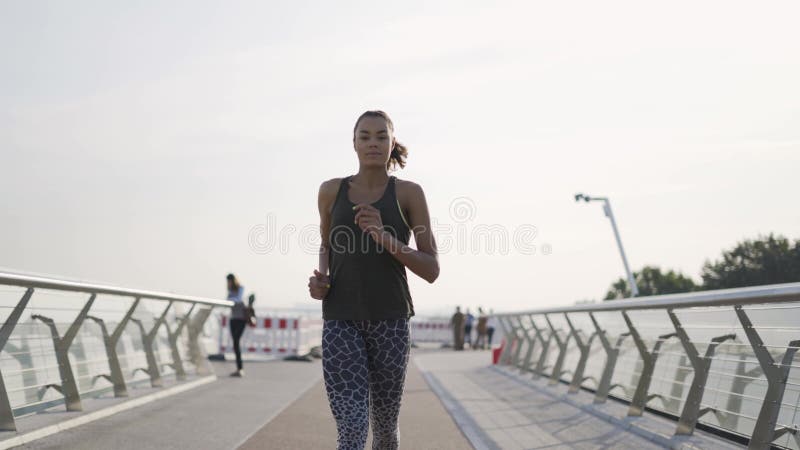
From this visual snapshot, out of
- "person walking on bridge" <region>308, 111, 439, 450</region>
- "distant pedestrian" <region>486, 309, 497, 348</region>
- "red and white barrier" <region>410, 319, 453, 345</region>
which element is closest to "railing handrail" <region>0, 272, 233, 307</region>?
"person walking on bridge" <region>308, 111, 439, 450</region>

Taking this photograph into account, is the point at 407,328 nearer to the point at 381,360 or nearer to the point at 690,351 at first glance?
the point at 381,360

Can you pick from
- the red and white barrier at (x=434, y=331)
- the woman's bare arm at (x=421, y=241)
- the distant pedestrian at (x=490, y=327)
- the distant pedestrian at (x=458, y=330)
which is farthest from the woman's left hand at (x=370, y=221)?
the red and white barrier at (x=434, y=331)

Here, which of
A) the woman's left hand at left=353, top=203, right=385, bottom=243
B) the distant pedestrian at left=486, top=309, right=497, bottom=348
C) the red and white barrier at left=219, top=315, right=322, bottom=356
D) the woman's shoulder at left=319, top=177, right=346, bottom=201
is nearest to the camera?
the woman's left hand at left=353, top=203, right=385, bottom=243

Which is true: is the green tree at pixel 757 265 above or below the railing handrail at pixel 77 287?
above

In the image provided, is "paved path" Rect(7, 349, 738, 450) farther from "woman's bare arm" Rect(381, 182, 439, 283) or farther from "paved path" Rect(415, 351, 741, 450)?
"woman's bare arm" Rect(381, 182, 439, 283)

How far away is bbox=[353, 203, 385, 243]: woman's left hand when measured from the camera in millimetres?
4062

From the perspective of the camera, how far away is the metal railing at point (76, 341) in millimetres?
7316

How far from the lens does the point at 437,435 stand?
29.5 feet

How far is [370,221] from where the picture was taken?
161 inches

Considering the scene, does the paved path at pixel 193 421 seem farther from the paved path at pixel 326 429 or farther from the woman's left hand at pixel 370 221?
the woman's left hand at pixel 370 221

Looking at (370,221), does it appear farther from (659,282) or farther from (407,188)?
(659,282)

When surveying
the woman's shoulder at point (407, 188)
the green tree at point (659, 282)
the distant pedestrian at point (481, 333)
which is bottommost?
the woman's shoulder at point (407, 188)

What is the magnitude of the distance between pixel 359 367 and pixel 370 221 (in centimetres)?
64

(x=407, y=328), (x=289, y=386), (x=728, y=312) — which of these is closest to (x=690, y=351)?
(x=728, y=312)
